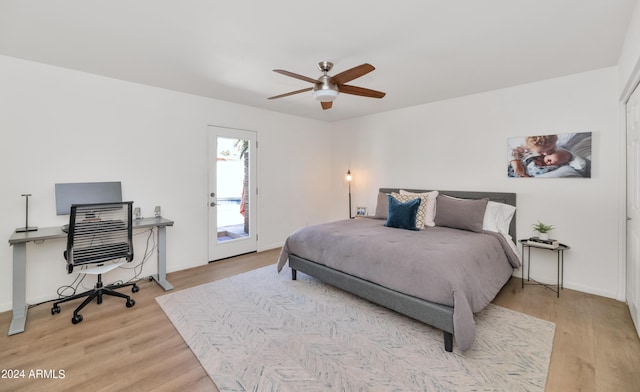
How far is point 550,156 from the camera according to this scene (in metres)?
3.34

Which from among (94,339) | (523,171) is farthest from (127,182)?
(523,171)

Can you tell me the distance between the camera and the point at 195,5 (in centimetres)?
192

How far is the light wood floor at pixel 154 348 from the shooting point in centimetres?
182

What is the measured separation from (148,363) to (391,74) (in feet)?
11.6

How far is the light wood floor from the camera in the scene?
5.97 ft

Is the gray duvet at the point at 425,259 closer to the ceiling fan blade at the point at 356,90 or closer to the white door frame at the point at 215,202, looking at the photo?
the white door frame at the point at 215,202

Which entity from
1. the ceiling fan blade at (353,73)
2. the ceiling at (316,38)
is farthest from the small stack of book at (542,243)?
the ceiling fan blade at (353,73)

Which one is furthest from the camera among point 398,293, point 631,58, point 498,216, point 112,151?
point 498,216

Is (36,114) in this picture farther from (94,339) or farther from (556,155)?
(556,155)

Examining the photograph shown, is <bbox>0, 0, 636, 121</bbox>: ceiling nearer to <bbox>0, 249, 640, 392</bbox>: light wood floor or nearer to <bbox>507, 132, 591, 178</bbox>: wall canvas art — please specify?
<bbox>507, 132, 591, 178</bbox>: wall canvas art

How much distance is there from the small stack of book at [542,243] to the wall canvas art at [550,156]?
79cm

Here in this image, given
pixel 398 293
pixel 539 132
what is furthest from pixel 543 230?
pixel 398 293

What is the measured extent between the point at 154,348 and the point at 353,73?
9.11ft

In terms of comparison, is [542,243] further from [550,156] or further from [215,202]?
[215,202]
